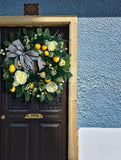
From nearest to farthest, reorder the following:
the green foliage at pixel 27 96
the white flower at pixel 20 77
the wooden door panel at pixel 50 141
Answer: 1. the white flower at pixel 20 77
2. the green foliage at pixel 27 96
3. the wooden door panel at pixel 50 141

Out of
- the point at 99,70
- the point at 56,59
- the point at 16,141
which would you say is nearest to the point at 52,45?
the point at 56,59

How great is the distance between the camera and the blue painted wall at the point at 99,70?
376 cm

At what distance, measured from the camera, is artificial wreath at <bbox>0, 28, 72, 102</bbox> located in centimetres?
363

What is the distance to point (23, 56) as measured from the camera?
3.65 m

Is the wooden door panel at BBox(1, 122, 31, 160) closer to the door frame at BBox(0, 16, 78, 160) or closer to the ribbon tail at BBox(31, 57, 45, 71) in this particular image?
the door frame at BBox(0, 16, 78, 160)

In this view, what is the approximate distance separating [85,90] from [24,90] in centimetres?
88

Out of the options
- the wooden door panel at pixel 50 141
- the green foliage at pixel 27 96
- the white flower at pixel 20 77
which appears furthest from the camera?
the wooden door panel at pixel 50 141

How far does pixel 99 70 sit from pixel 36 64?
3.03 feet

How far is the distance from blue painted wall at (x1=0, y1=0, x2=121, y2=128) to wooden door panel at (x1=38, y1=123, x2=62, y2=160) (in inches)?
16.0

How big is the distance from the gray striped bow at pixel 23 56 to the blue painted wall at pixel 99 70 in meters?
0.60

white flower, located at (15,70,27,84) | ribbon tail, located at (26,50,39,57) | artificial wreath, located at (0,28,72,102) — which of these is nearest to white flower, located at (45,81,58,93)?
artificial wreath, located at (0,28,72,102)

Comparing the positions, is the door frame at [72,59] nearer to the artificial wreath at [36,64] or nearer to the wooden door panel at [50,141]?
the artificial wreath at [36,64]

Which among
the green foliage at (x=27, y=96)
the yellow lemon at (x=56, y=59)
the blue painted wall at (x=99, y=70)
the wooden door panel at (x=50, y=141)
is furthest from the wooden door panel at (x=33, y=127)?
the yellow lemon at (x=56, y=59)

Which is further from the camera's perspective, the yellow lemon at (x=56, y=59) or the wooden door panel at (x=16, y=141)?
the wooden door panel at (x=16, y=141)
